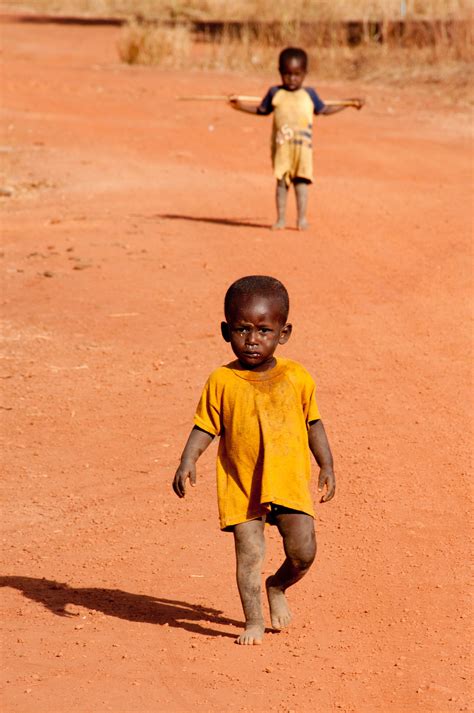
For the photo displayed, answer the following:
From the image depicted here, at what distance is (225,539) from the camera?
5926 mm

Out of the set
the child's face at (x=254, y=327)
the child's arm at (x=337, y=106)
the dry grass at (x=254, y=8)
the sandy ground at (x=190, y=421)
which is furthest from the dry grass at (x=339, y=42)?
the child's face at (x=254, y=327)

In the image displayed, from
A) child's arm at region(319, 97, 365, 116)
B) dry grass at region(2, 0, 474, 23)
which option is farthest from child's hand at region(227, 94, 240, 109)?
dry grass at region(2, 0, 474, 23)

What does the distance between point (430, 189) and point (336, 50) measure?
9263 mm

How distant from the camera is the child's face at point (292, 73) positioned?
36.8 feet

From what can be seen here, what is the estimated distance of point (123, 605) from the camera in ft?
17.2

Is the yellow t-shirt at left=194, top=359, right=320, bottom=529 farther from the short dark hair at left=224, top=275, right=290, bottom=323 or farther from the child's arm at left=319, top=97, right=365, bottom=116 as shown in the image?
the child's arm at left=319, top=97, right=365, bottom=116

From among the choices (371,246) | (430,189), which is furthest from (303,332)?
(430,189)

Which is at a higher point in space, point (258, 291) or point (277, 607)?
point (258, 291)

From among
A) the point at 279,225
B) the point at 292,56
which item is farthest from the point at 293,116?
the point at 279,225

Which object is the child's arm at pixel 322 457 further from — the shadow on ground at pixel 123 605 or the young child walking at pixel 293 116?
the young child walking at pixel 293 116

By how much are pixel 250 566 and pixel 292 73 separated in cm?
718

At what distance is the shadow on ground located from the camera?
505 cm

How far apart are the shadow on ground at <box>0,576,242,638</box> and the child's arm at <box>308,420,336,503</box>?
2.09ft

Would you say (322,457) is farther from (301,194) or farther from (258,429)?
(301,194)
